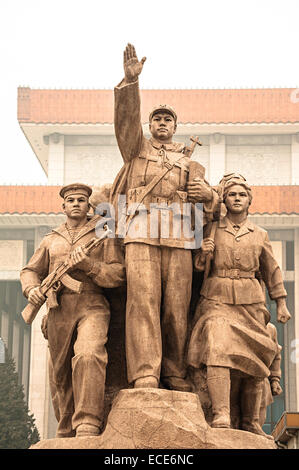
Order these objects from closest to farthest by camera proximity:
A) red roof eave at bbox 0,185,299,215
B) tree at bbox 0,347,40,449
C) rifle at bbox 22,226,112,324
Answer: rifle at bbox 22,226,112,324 < tree at bbox 0,347,40,449 < red roof eave at bbox 0,185,299,215

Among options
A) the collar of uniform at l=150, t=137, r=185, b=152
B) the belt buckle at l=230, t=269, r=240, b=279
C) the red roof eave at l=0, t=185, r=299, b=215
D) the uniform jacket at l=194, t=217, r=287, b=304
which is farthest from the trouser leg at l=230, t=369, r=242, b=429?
the red roof eave at l=0, t=185, r=299, b=215

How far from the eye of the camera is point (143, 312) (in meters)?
6.83

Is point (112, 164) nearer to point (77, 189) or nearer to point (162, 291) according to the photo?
point (77, 189)

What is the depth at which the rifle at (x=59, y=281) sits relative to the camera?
6980 mm

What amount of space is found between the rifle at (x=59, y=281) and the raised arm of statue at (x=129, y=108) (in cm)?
75

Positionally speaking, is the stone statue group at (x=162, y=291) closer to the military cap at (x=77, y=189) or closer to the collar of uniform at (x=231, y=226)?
the collar of uniform at (x=231, y=226)

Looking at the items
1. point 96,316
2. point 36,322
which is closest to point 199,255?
point 96,316

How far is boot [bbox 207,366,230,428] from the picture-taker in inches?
263

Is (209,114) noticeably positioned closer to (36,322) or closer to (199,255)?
(36,322)

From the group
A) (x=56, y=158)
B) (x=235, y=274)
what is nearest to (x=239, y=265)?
(x=235, y=274)

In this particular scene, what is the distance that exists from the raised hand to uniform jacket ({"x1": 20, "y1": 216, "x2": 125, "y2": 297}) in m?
1.32

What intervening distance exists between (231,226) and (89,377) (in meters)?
1.82

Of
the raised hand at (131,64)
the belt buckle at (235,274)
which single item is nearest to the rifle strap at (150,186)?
the raised hand at (131,64)

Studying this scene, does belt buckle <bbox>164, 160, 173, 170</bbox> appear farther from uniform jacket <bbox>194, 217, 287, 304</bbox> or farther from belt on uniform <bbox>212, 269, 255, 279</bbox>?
belt on uniform <bbox>212, 269, 255, 279</bbox>
